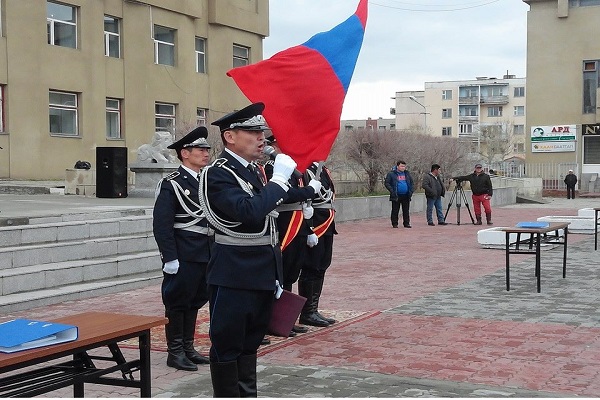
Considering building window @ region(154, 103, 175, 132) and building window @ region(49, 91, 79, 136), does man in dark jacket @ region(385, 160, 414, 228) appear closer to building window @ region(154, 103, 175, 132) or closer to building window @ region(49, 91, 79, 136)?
building window @ region(49, 91, 79, 136)

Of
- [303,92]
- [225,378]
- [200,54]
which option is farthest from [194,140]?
[200,54]

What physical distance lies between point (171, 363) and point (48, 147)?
22570mm

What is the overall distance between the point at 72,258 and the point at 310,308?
438cm

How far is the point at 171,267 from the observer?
22.0 ft

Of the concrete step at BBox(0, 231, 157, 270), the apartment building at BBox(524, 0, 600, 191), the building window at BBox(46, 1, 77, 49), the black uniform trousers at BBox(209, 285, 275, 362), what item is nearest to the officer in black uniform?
the black uniform trousers at BBox(209, 285, 275, 362)

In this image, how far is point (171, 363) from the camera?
22.4 ft

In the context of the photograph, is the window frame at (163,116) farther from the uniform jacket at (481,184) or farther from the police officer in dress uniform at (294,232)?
the police officer in dress uniform at (294,232)

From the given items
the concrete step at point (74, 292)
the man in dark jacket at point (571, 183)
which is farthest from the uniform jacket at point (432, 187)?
the man in dark jacket at point (571, 183)

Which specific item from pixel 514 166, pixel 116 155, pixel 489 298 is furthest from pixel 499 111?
pixel 489 298

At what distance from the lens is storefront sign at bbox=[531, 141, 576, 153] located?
4641 cm

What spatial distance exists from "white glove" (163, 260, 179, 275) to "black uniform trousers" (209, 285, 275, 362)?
1.92 m

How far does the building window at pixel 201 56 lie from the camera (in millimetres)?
35281

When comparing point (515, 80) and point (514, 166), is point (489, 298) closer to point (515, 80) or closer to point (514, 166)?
point (514, 166)

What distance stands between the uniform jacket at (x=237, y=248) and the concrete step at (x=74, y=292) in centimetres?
A: 551
